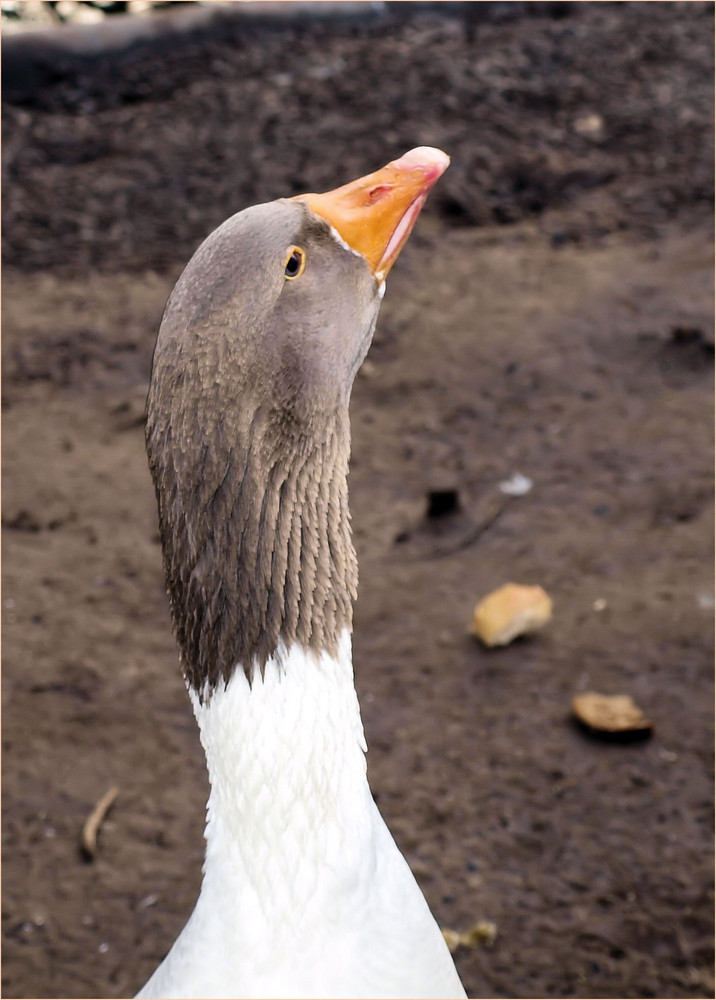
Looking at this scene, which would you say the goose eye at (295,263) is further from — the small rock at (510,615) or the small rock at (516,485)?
the small rock at (516,485)

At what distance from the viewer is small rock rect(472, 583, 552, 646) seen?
4.29 metres

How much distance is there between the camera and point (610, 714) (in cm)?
391

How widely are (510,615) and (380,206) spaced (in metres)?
2.32

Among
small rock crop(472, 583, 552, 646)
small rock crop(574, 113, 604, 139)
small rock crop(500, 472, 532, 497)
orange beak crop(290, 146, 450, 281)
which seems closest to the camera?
orange beak crop(290, 146, 450, 281)

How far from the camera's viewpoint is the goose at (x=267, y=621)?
2033mm

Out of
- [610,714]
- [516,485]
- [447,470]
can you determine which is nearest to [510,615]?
[610,714]

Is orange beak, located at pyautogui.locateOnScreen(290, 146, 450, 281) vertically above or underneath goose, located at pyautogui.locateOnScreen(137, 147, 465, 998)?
above

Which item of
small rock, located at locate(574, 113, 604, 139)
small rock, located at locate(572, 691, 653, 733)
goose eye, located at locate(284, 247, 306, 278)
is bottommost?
small rock, located at locate(572, 691, 653, 733)

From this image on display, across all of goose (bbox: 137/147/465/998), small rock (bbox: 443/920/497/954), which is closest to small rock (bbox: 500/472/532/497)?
small rock (bbox: 443/920/497/954)

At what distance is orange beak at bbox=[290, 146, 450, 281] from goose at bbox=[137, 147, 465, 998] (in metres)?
0.10

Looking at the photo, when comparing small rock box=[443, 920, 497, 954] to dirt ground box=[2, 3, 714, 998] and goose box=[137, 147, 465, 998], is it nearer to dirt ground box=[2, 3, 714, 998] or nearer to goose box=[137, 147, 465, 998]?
dirt ground box=[2, 3, 714, 998]

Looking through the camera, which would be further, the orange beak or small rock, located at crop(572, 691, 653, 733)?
small rock, located at crop(572, 691, 653, 733)

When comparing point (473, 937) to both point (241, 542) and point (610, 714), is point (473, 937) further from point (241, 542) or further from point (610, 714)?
point (241, 542)

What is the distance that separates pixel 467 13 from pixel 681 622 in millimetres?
5589
